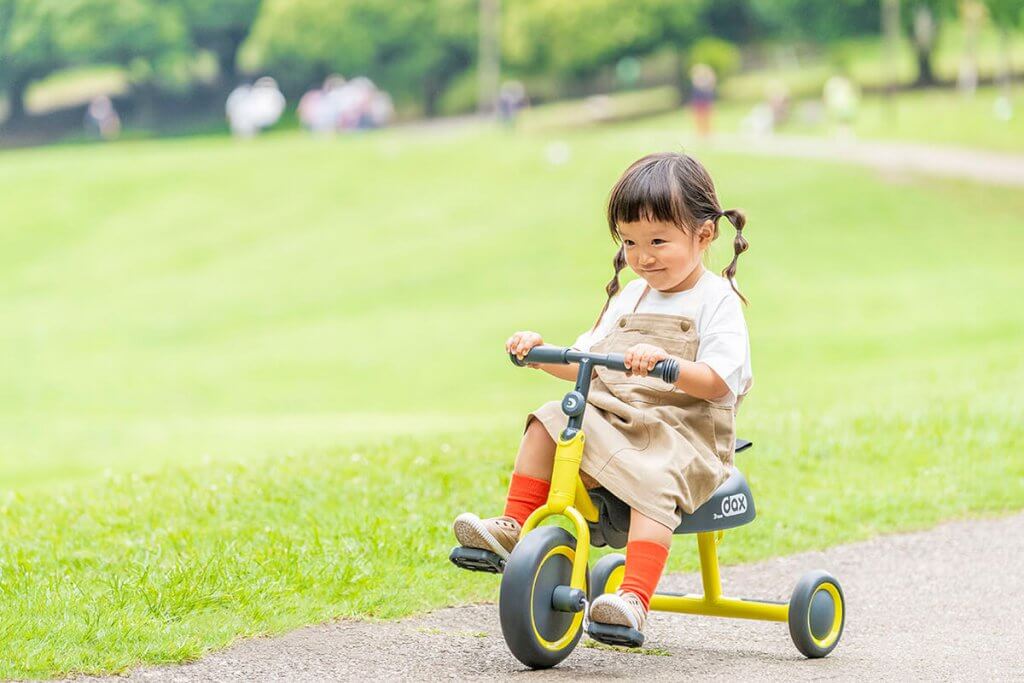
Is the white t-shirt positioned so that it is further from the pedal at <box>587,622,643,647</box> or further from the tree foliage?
the tree foliage

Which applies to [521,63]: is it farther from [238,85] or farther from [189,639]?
[189,639]

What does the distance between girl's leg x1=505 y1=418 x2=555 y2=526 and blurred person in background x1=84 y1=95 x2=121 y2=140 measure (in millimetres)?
73981

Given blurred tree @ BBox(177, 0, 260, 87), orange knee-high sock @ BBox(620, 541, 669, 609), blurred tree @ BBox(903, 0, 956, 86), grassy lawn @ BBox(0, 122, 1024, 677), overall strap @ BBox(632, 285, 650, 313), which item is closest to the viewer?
orange knee-high sock @ BBox(620, 541, 669, 609)

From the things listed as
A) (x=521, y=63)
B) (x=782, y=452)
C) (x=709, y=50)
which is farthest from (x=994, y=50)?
(x=782, y=452)

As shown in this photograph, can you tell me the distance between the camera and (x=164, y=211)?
40688 millimetres

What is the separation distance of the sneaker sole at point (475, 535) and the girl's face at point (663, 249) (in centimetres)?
102

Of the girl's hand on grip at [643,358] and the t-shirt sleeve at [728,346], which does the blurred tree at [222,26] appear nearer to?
the t-shirt sleeve at [728,346]

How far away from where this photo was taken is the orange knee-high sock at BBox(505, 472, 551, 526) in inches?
200

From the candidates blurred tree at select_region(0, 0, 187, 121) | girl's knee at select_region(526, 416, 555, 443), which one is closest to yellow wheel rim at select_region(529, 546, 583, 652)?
girl's knee at select_region(526, 416, 555, 443)

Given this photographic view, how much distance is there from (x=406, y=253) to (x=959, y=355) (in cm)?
1678

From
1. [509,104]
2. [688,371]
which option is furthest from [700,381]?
[509,104]

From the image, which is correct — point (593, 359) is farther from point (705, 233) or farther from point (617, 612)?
point (617, 612)

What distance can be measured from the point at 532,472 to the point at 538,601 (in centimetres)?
50

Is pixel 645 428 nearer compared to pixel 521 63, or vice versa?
pixel 645 428
